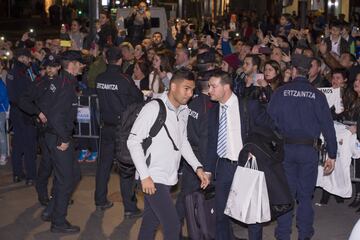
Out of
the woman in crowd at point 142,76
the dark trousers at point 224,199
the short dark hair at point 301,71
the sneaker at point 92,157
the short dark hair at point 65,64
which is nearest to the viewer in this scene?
the dark trousers at point 224,199

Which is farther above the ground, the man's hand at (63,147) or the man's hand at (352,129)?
the man's hand at (352,129)

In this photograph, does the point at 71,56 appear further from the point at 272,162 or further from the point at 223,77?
the point at 272,162

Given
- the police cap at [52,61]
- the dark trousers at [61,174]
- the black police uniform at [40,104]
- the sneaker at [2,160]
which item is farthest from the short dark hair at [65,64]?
the sneaker at [2,160]

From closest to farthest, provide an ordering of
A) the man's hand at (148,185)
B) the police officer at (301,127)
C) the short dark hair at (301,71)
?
the man's hand at (148,185), the police officer at (301,127), the short dark hair at (301,71)

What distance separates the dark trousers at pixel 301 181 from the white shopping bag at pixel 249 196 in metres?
0.82

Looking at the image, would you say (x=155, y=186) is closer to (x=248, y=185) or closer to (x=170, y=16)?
(x=248, y=185)

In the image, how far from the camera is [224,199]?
7.25 m

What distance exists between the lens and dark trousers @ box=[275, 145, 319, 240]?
7609 millimetres

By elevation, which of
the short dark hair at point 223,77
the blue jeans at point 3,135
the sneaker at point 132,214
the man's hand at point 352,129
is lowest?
the sneaker at point 132,214

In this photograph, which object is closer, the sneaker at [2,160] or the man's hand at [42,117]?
the man's hand at [42,117]

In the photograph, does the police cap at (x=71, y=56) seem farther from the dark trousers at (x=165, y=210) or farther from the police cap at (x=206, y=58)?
the dark trousers at (x=165, y=210)

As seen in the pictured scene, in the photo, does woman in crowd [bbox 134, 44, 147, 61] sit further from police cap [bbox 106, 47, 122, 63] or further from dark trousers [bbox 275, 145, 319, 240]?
dark trousers [bbox 275, 145, 319, 240]

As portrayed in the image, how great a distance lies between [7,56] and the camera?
14.7m

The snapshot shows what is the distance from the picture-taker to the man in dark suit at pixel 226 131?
23.4 ft
